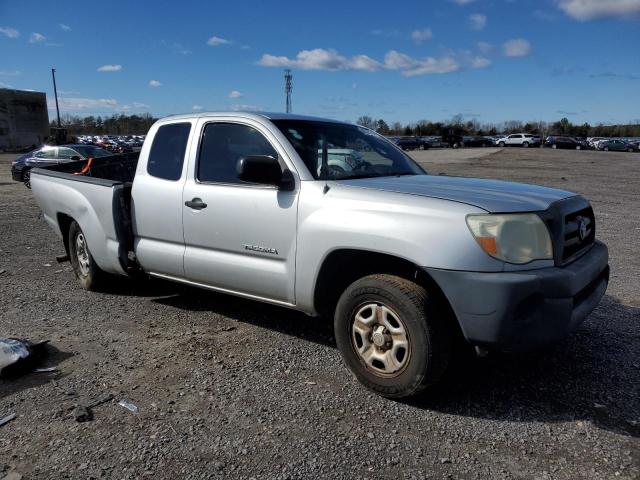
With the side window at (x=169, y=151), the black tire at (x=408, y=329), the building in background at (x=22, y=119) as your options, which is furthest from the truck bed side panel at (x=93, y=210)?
the building in background at (x=22, y=119)

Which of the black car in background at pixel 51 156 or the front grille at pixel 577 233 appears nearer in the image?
Result: the front grille at pixel 577 233

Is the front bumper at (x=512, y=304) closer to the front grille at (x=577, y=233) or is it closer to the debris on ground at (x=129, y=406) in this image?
the front grille at (x=577, y=233)

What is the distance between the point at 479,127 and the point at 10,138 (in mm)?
88603

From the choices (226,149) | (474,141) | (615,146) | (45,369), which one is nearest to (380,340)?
(226,149)

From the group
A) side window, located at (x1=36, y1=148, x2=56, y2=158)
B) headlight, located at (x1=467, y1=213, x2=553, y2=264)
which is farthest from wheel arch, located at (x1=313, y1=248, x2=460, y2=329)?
side window, located at (x1=36, y1=148, x2=56, y2=158)

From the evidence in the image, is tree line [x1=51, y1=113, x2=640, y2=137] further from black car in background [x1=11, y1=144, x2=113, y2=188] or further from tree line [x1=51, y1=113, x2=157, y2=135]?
black car in background [x1=11, y1=144, x2=113, y2=188]

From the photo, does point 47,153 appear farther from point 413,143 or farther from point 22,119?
point 413,143

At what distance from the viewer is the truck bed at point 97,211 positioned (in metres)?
5.03

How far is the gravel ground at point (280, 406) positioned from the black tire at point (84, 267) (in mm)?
592

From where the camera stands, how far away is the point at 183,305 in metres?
5.44

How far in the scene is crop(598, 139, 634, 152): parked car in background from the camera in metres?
65.7

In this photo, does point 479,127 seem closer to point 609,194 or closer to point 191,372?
point 609,194

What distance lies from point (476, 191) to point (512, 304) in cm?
88

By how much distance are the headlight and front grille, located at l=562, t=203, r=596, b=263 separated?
0.83 feet
